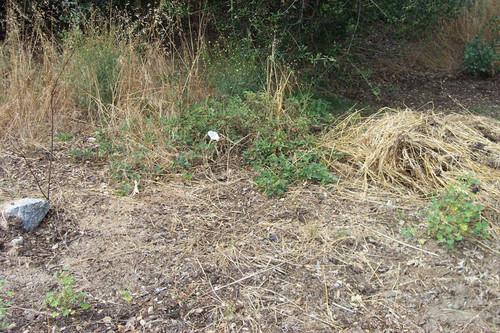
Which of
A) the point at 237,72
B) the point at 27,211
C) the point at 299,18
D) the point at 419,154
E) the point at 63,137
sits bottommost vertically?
the point at 63,137

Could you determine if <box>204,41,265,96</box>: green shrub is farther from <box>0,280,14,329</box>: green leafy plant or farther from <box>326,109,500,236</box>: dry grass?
<box>0,280,14,329</box>: green leafy plant

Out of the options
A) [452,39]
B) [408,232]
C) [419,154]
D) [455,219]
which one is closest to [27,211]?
[408,232]

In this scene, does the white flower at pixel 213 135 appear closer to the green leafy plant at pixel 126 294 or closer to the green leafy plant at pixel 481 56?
the green leafy plant at pixel 126 294

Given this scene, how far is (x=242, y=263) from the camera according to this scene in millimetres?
2951

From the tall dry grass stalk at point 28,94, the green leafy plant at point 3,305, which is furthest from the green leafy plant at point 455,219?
the tall dry grass stalk at point 28,94

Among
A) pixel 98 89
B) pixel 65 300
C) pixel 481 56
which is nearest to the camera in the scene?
pixel 65 300

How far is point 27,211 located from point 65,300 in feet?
3.04

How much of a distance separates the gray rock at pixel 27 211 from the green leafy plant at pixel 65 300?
70 cm

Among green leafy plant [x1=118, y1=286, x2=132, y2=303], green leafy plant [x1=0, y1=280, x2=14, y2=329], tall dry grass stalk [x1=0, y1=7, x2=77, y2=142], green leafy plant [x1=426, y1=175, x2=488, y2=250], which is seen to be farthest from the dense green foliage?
green leafy plant [x1=0, y1=280, x2=14, y2=329]

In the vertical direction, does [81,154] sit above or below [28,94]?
below

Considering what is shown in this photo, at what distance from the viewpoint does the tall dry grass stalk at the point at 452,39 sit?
672 centimetres

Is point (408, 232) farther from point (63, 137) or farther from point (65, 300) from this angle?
point (63, 137)

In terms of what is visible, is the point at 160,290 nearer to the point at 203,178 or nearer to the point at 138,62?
the point at 203,178

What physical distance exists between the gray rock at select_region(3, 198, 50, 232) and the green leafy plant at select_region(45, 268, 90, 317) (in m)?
0.70
